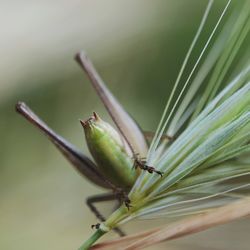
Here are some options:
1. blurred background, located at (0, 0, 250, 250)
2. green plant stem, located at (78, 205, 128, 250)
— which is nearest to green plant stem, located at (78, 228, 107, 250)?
green plant stem, located at (78, 205, 128, 250)

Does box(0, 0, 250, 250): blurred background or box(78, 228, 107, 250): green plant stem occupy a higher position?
box(0, 0, 250, 250): blurred background

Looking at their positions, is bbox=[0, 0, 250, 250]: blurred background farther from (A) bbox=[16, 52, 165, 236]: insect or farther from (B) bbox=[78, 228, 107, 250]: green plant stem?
(B) bbox=[78, 228, 107, 250]: green plant stem

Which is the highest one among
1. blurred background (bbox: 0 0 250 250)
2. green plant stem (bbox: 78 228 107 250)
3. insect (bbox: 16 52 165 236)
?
blurred background (bbox: 0 0 250 250)

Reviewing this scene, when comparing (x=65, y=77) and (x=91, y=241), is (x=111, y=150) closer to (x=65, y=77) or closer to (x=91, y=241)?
(x=91, y=241)

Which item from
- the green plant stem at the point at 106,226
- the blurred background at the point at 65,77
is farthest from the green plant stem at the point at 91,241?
the blurred background at the point at 65,77

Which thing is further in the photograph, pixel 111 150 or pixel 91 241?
pixel 111 150

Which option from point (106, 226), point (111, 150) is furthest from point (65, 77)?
point (106, 226)

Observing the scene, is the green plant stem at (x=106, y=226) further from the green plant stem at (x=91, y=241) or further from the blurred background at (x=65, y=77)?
the blurred background at (x=65, y=77)
